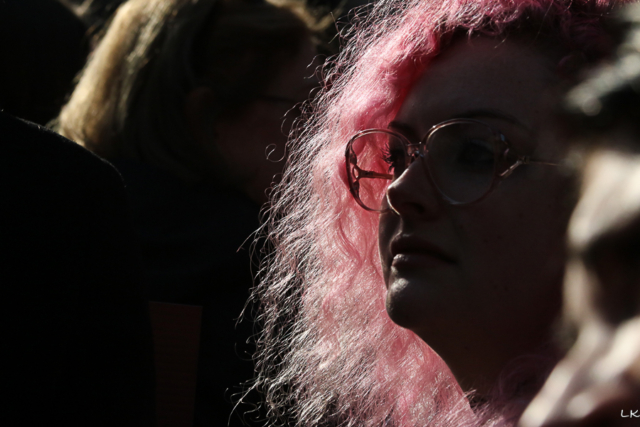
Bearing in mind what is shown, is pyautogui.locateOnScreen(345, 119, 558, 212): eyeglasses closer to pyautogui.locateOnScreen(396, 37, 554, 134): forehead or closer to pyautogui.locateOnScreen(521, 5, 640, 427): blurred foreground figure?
pyautogui.locateOnScreen(396, 37, 554, 134): forehead

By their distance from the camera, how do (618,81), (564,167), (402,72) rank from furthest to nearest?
1. (402,72)
2. (564,167)
3. (618,81)

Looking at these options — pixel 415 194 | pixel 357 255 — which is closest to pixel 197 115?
pixel 357 255

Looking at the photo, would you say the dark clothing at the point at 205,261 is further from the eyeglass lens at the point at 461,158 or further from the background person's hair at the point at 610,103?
the background person's hair at the point at 610,103

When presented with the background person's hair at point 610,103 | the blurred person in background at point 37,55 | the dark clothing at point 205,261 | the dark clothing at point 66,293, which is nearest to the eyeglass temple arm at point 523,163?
the background person's hair at point 610,103

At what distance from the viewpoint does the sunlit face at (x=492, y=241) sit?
1116mm

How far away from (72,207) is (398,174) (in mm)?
660

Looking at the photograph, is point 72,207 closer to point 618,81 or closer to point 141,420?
point 141,420

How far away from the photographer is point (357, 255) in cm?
168

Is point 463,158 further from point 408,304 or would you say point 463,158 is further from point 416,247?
point 408,304

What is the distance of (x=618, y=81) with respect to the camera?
0.59m

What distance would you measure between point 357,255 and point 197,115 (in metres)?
0.83

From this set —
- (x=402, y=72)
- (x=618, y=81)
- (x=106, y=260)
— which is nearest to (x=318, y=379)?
(x=106, y=260)

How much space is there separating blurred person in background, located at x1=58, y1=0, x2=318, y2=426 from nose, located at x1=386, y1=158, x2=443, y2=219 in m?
0.84

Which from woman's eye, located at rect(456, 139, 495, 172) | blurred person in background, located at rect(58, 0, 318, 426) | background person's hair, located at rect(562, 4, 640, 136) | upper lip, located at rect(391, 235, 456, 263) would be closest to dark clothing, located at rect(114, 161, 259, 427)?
blurred person in background, located at rect(58, 0, 318, 426)
